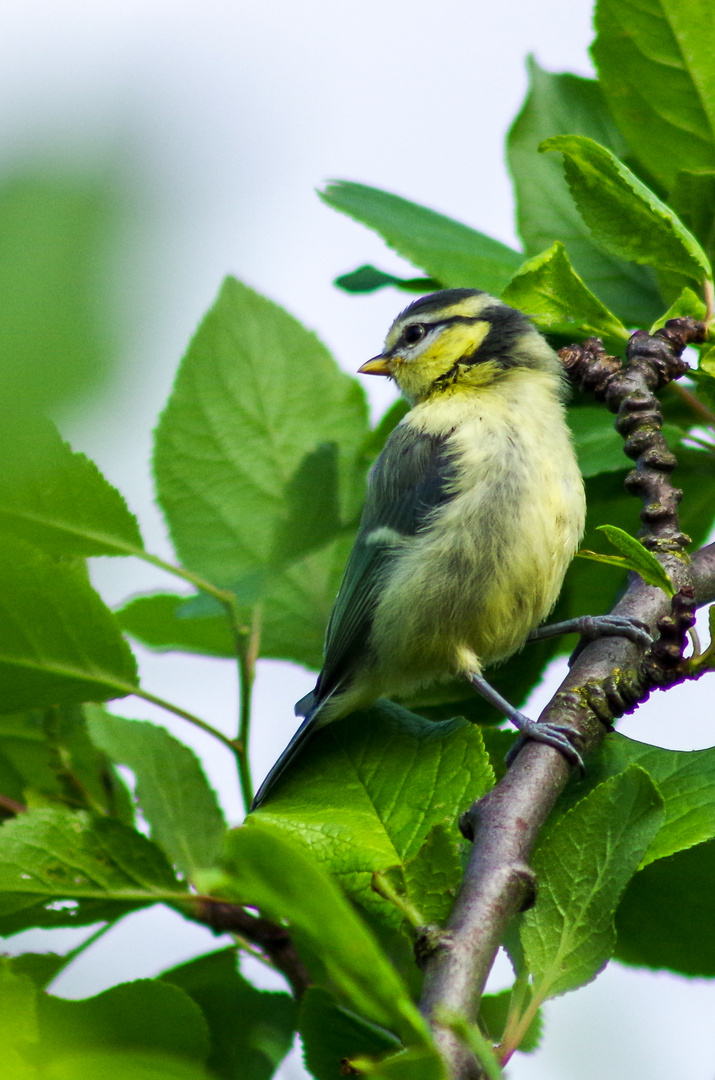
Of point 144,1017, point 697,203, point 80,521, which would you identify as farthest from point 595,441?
point 144,1017

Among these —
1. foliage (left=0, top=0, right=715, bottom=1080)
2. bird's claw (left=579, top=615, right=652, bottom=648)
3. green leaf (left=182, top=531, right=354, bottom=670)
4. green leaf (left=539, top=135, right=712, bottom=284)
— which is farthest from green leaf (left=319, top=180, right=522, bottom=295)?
bird's claw (left=579, top=615, right=652, bottom=648)

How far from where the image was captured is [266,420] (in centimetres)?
207

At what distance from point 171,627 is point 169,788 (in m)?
0.71

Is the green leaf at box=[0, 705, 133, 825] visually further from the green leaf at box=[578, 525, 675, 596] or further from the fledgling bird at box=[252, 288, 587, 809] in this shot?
the green leaf at box=[578, 525, 675, 596]

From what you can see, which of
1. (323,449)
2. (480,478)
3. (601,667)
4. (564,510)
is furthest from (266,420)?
(601,667)

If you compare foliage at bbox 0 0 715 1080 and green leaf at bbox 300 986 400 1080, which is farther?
green leaf at bbox 300 986 400 1080

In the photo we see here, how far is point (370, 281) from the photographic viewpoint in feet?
7.10

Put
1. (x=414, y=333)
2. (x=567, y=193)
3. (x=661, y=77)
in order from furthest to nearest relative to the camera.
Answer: (x=414, y=333), (x=567, y=193), (x=661, y=77)

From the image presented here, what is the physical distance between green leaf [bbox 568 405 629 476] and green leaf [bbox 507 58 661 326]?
0.23 meters

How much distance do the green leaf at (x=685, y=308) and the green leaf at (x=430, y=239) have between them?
1.16 ft

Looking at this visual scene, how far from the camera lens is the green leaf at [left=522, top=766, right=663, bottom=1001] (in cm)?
115

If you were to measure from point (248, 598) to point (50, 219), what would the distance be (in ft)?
5.14

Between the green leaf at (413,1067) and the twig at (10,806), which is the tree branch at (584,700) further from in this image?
the twig at (10,806)

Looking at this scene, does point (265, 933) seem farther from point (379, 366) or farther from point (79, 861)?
point (379, 366)
